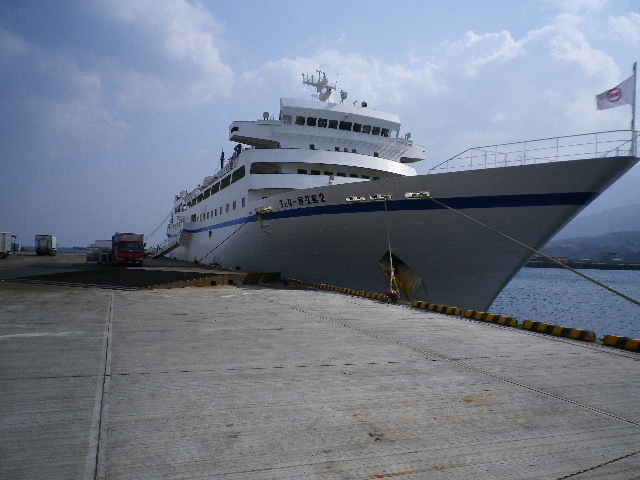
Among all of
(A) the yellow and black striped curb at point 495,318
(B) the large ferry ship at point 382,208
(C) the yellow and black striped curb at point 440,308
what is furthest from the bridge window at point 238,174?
(A) the yellow and black striped curb at point 495,318

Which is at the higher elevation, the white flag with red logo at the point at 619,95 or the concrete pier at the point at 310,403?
the white flag with red logo at the point at 619,95

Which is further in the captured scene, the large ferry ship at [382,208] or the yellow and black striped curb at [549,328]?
the large ferry ship at [382,208]

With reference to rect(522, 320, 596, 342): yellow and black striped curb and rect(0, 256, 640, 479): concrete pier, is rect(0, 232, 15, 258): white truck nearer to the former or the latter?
rect(0, 256, 640, 479): concrete pier

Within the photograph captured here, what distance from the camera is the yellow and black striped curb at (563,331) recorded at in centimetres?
754

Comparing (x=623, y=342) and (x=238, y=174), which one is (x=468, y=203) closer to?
(x=623, y=342)

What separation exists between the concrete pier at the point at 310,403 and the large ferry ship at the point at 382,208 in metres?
5.38

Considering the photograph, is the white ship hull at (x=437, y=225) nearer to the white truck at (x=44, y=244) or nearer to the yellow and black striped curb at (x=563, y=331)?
the yellow and black striped curb at (x=563, y=331)

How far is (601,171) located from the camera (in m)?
11.4

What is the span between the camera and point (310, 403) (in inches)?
160

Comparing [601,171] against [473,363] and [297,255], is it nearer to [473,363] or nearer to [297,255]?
[473,363]

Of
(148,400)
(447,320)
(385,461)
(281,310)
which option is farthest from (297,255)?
(385,461)

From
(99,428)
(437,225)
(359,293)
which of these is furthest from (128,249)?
(99,428)

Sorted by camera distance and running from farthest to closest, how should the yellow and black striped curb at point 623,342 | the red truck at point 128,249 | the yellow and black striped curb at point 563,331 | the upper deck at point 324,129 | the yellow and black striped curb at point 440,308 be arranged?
the red truck at point 128,249, the upper deck at point 324,129, the yellow and black striped curb at point 440,308, the yellow and black striped curb at point 563,331, the yellow and black striped curb at point 623,342

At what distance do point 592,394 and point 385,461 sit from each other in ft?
9.34
